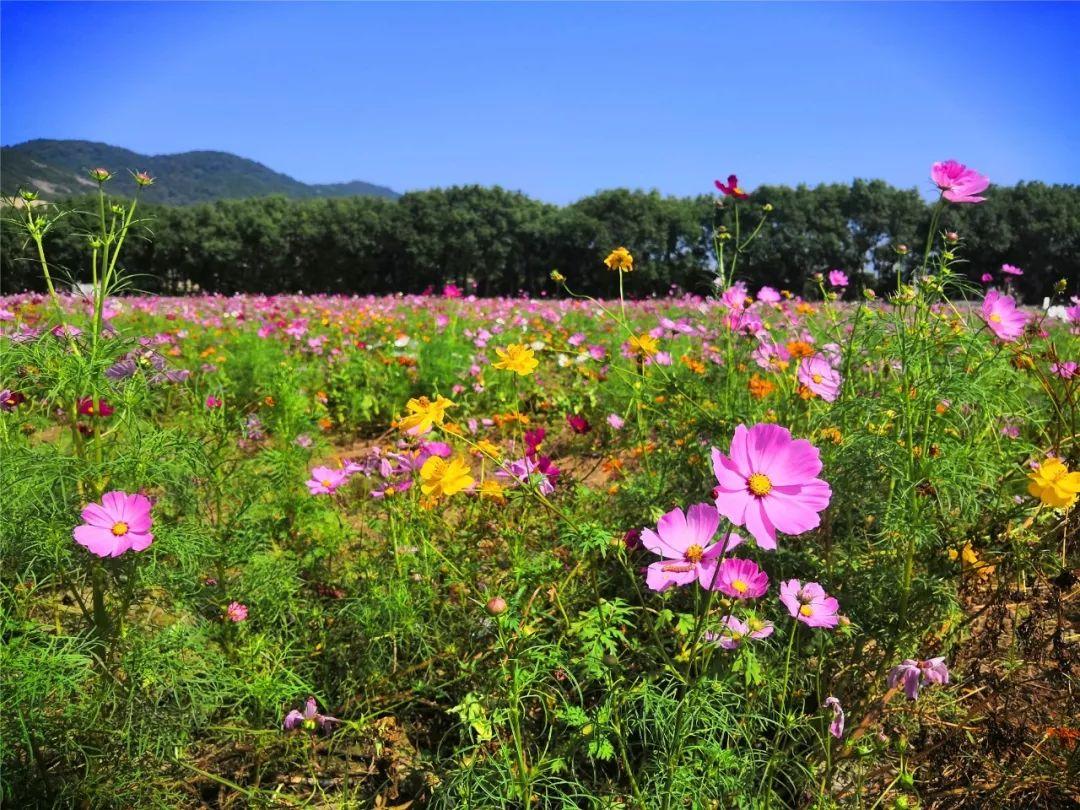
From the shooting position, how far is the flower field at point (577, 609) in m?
1.15

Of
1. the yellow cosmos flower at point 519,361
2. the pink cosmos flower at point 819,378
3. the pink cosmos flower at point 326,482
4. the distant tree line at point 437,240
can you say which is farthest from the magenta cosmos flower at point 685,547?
the distant tree line at point 437,240

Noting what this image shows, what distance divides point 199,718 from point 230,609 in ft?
0.83

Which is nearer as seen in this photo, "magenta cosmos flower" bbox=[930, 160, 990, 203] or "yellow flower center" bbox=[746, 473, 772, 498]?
"yellow flower center" bbox=[746, 473, 772, 498]

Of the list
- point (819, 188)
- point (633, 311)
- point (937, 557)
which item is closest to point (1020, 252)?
point (819, 188)

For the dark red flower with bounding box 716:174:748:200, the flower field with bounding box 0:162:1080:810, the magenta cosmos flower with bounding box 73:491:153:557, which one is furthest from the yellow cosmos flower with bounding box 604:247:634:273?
the magenta cosmos flower with bounding box 73:491:153:557

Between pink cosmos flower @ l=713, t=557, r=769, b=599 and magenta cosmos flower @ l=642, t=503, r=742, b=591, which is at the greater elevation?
magenta cosmos flower @ l=642, t=503, r=742, b=591

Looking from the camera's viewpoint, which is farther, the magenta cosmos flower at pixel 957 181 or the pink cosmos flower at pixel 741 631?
the magenta cosmos flower at pixel 957 181

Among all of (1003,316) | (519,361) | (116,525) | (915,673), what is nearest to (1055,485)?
(915,673)

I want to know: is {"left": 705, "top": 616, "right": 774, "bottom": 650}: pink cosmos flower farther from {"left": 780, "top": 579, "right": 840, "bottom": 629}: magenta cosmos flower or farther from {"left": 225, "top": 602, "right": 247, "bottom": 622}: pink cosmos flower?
{"left": 225, "top": 602, "right": 247, "bottom": 622}: pink cosmos flower

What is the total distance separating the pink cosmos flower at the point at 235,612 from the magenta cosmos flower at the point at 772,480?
46.2 inches

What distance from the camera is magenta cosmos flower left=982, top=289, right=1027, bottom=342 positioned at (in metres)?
1.59

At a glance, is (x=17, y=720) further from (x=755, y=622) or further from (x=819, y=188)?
(x=819, y=188)

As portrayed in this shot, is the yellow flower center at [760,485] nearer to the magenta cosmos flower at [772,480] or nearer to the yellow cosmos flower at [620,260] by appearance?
the magenta cosmos flower at [772,480]

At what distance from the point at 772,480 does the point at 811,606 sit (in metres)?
0.38
